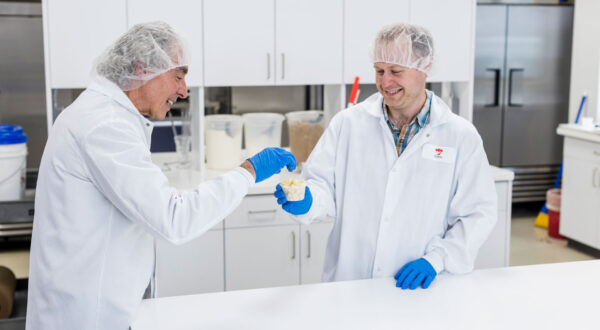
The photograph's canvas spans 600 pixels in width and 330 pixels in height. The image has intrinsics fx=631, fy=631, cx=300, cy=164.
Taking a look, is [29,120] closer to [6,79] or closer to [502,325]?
[6,79]

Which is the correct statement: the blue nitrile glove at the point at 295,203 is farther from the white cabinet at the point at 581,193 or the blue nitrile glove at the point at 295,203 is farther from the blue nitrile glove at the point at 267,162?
the white cabinet at the point at 581,193

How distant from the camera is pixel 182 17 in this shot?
124 inches

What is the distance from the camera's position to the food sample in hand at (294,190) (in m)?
1.94

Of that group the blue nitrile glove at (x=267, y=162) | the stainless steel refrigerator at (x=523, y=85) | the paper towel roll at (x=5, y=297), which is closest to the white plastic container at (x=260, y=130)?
the paper towel roll at (x=5, y=297)

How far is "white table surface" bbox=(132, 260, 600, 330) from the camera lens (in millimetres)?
1645

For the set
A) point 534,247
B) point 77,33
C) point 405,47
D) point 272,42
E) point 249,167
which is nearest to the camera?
point 249,167


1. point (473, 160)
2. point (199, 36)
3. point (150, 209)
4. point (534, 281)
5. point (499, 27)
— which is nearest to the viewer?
point (150, 209)

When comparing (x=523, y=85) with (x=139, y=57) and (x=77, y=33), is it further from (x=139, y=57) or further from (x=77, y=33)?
(x=139, y=57)

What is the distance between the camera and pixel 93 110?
1.62 metres

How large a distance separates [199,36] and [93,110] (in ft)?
5.42

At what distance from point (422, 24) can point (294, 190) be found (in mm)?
1876

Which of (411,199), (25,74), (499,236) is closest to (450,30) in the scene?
(499,236)

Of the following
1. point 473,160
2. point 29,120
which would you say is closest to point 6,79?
point 29,120

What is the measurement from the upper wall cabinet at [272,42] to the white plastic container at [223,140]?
0.85 ft
